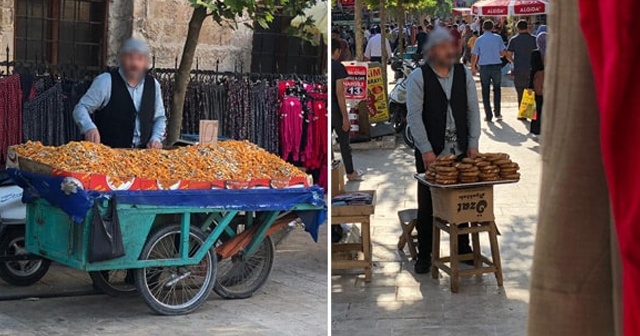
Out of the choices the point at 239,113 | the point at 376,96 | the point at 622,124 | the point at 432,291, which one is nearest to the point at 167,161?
the point at 239,113

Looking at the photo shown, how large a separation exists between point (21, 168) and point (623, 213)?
12.4 feet

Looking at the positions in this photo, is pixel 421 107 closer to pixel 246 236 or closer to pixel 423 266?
pixel 423 266

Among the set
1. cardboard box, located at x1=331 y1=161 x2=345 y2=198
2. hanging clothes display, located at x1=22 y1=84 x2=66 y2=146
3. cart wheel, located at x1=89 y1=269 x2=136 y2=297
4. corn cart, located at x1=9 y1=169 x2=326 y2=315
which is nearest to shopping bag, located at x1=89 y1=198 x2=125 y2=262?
corn cart, located at x1=9 y1=169 x2=326 y2=315

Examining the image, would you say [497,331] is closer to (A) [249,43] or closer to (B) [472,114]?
(B) [472,114]

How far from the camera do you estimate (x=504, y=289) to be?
18.3 ft

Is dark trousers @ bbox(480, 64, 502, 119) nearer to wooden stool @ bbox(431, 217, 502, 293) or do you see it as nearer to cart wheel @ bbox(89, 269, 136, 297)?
wooden stool @ bbox(431, 217, 502, 293)

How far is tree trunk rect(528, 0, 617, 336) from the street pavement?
326cm

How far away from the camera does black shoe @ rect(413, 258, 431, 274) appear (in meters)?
5.96

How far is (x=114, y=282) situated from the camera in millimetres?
4781

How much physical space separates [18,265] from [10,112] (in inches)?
43.5

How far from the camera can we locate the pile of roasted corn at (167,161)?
3973 mm

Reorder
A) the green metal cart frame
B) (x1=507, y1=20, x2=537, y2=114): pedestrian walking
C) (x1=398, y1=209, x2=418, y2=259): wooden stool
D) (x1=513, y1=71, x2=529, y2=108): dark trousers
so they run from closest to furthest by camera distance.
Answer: the green metal cart frame → (x1=398, y1=209, x2=418, y2=259): wooden stool → (x1=507, y1=20, x2=537, y2=114): pedestrian walking → (x1=513, y1=71, x2=529, y2=108): dark trousers

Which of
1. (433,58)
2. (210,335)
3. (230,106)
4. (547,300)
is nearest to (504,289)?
(433,58)

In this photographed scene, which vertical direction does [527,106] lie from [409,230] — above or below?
above
